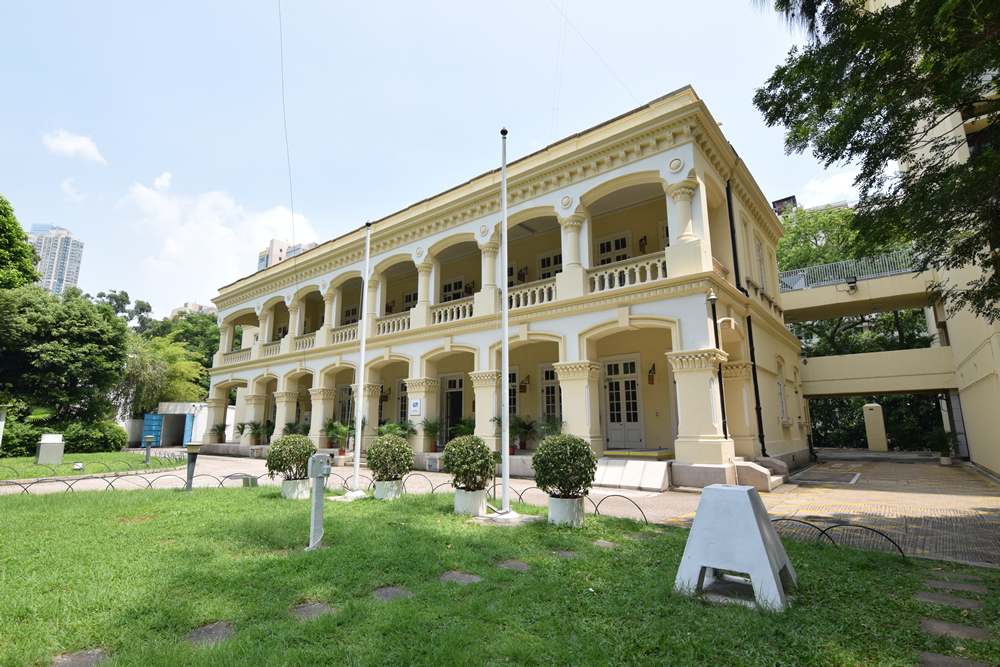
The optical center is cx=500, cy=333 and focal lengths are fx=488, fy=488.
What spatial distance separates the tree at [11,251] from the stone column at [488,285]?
18.3 meters

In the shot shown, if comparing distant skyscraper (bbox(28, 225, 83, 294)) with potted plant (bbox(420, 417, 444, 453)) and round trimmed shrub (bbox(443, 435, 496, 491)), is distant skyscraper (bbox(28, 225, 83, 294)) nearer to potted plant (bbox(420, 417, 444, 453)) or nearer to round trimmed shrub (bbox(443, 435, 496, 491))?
potted plant (bbox(420, 417, 444, 453))

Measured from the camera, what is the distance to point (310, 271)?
21297mm

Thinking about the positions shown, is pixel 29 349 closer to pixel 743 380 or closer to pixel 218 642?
pixel 218 642

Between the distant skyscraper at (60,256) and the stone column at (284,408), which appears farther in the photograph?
the distant skyscraper at (60,256)

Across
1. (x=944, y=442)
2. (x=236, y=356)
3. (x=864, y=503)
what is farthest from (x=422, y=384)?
(x=944, y=442)

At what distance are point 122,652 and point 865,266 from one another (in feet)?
84.6

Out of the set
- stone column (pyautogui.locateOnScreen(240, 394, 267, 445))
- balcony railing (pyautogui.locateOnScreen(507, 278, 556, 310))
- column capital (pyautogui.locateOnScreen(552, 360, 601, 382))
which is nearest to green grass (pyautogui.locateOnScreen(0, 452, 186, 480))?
stone column (pyautogui.locateOnScreen(240, 394, 267, 445))

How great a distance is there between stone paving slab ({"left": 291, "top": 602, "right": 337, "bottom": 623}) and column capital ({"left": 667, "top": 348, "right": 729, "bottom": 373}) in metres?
9.14

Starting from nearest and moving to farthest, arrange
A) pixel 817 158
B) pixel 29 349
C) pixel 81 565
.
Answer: pixel 81 565
pixel 817 158
pixel 29 349

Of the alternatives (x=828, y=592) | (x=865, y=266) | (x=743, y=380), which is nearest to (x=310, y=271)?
(x=743, y=380)

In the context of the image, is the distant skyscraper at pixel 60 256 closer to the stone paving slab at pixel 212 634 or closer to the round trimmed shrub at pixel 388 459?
the round trimmed shrub at pixel 388 459

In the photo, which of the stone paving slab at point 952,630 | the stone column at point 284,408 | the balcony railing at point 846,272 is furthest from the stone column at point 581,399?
the balcony railing at point 846,272

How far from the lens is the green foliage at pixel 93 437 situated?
762 inches

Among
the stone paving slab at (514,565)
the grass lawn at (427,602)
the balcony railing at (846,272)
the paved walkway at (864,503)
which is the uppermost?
the balcony railing at (846,272)
